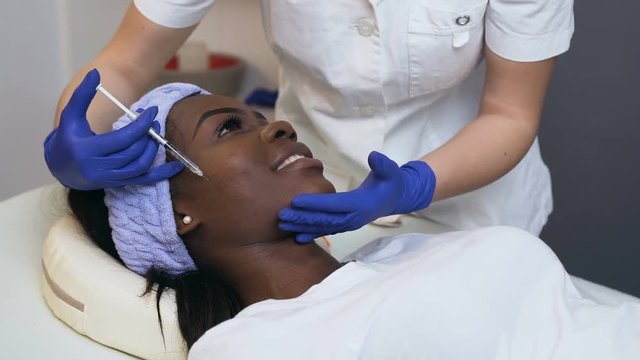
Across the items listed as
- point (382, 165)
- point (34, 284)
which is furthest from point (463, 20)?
point (34, 284)

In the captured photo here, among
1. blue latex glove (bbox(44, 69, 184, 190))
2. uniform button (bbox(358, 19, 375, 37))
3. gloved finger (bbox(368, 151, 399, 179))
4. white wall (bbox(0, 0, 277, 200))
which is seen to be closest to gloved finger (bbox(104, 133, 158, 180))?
blue latex glove (bbox(44, 69, 184, 190))

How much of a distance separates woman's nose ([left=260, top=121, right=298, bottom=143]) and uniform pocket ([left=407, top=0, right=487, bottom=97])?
28 cm

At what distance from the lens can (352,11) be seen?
1421mm

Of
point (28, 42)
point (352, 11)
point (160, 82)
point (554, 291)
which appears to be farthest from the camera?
point (160, 82)

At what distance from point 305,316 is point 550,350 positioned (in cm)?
35

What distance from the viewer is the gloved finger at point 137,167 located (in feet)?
3.97

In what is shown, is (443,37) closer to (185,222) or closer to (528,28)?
(528,28)

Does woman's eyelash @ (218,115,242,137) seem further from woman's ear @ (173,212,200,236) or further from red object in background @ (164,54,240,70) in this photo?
red object in background @ (164,54,240,70)

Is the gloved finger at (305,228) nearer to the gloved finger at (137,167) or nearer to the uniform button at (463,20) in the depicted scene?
the gloved finger at (137,167)

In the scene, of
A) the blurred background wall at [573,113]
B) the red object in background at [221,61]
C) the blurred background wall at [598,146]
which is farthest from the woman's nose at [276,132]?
the red object in background at [221,61]

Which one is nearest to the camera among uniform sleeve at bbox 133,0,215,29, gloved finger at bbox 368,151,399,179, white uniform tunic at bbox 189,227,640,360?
white uniform tunic at bbox 189,227,640,360

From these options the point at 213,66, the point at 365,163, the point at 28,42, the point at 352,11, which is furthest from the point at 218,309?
the point at 213,66

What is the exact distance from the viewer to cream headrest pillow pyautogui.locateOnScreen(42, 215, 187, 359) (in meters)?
1.24

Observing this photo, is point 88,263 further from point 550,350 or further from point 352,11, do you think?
point 550,350
